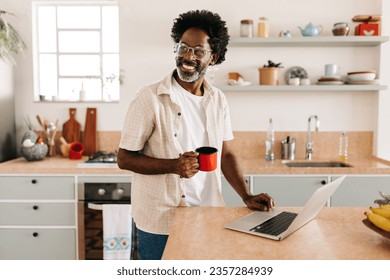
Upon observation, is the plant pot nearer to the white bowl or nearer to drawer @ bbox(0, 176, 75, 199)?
the white bowl

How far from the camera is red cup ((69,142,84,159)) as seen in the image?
3.26 m

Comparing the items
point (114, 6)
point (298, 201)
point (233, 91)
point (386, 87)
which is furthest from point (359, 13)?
point (114, 6)

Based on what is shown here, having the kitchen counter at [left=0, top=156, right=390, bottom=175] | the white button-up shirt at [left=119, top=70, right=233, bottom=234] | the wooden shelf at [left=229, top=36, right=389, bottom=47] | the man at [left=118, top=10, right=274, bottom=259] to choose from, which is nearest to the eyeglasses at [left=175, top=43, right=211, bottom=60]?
the man at [left=118, top=10, right=274, bottom=259]

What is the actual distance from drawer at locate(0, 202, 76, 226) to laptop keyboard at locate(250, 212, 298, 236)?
184 cm

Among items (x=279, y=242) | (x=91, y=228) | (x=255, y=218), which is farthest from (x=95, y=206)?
(x=279, y=242)

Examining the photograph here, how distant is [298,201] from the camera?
2871mm

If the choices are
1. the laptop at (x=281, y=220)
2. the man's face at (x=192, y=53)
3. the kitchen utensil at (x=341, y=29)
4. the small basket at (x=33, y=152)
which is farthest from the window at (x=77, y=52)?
the laptop at (x=281, y=220)

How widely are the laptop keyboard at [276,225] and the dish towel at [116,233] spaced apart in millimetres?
1500

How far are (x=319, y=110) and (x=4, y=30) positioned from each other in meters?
2.62

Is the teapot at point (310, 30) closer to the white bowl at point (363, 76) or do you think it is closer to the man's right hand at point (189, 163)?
the white bowl at point (363, 76)

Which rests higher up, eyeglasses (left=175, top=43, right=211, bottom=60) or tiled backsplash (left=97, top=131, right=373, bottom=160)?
eyeglasses (left=175, top=43, right=211, bottom=60)

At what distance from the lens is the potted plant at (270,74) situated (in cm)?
324

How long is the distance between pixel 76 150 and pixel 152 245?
1.89 metres
